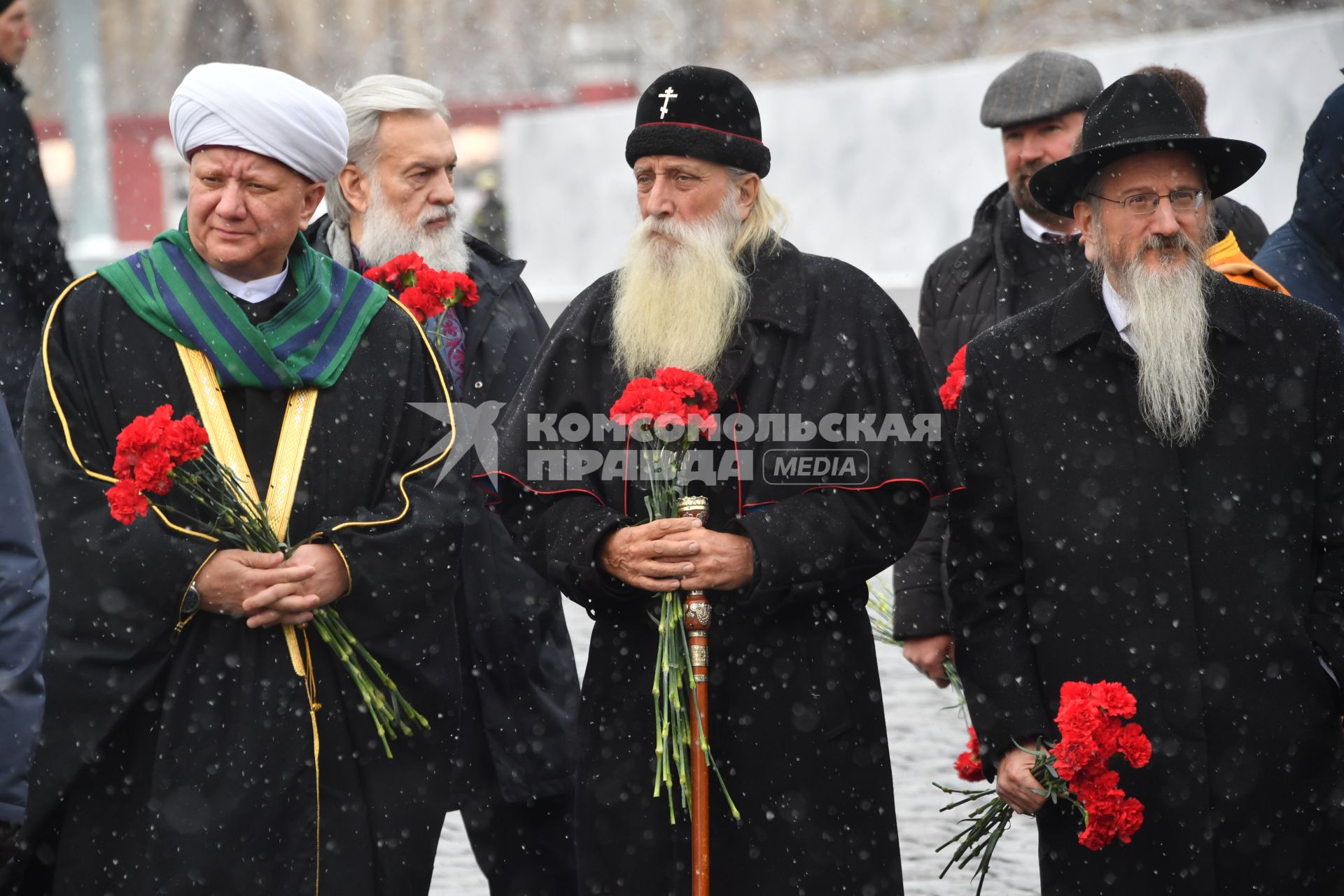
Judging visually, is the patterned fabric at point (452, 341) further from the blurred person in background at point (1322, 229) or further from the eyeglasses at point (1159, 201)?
the blurred person in background at point (1322, 229)

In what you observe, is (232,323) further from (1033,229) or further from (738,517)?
(1033,229)

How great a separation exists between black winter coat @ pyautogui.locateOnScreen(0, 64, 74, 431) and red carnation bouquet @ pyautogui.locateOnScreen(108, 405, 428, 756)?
1876mm

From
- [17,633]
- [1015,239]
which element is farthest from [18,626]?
[1015,239]

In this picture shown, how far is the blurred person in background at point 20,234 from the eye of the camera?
5.66 metres

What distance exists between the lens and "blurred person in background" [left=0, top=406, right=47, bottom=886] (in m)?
3.13

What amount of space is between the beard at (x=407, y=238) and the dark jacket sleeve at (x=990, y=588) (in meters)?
2.01

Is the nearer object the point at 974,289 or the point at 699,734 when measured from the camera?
the point at 699,734

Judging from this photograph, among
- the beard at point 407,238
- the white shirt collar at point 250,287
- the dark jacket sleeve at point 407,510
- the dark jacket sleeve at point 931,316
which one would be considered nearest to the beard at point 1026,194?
the dark jacket sleeve at point 931,316

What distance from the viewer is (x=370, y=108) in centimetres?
566

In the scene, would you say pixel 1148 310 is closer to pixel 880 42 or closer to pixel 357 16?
pixel 880 42

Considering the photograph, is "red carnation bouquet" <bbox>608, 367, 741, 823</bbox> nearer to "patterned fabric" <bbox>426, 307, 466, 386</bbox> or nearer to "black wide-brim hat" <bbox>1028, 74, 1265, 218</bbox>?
"black wide-brim hat" <bbox>1028, 74, 1265, 218</bbox>

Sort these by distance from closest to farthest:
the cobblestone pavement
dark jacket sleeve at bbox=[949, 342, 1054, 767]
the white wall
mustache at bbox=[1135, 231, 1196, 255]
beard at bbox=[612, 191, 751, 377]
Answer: dark jacket sleeve at bbox=[949, 342, 1054, 767]
mustache at bbox=[1135, 231, 1196, 255]
beard at bbox=[612, 191, 751, 377]
the cobblestone pavement
the white wall

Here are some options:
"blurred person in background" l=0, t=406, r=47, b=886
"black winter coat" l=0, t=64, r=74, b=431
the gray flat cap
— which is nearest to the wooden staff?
"blurred person in background" l=0, t=406, r=47, b=886

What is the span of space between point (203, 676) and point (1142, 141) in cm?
244
